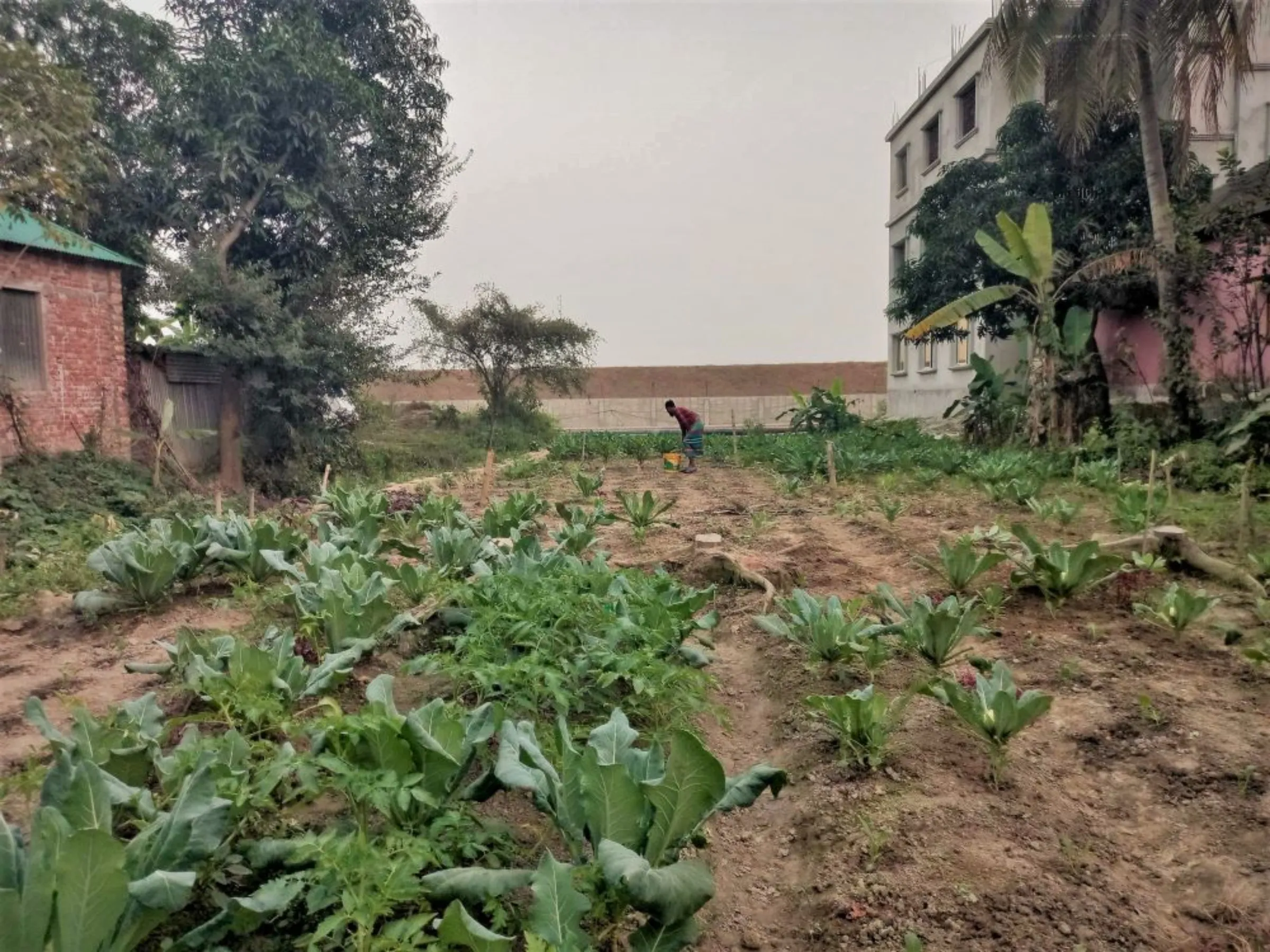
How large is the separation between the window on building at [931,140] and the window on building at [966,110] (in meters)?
1.70

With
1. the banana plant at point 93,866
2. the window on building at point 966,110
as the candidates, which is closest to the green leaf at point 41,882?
the banana plant at point 93,866

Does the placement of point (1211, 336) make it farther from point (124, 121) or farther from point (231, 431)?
point (124, 121)

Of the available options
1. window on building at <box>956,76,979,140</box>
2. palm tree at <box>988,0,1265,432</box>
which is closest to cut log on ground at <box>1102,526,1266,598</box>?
palm tree at <box>988,0,1265,432</box>

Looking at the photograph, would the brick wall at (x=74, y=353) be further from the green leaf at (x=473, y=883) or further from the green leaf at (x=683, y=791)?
the green leaf at (x=683, y=791)

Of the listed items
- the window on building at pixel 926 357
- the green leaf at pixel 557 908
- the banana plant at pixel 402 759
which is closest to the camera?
the green leaf at pixel 557 908

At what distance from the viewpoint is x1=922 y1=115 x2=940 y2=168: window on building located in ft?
75.8

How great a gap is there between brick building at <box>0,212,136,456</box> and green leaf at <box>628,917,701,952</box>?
11.3 m

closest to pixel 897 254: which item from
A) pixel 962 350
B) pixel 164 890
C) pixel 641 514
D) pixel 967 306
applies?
pixel 962 350

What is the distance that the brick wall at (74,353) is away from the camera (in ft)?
35.4

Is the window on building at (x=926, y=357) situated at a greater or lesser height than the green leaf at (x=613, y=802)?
greater

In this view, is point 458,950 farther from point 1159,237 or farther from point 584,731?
point 1159,237

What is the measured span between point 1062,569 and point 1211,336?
9.27m

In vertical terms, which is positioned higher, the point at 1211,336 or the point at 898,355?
the point at 898,355

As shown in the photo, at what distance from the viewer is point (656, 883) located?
5.79ft
